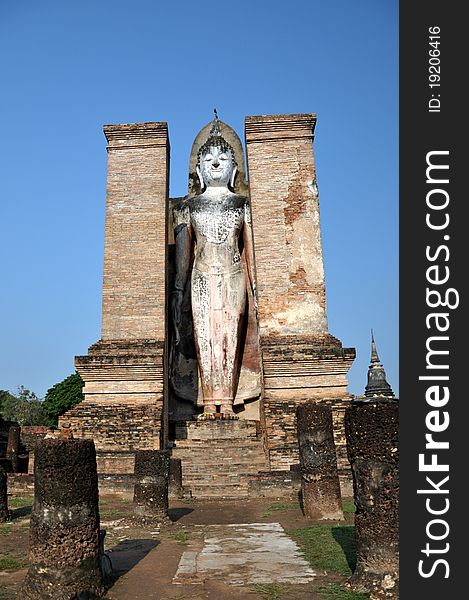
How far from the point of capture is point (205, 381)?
1402 centimetres

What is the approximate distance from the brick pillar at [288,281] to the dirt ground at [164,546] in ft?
7.16

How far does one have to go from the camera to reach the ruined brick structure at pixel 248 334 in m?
11.6

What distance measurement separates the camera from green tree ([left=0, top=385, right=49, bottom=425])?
4216cm

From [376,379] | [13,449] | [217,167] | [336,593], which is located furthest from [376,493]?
[376,379]

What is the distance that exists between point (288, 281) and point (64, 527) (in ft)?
28.7

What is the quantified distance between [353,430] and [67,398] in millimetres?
31663

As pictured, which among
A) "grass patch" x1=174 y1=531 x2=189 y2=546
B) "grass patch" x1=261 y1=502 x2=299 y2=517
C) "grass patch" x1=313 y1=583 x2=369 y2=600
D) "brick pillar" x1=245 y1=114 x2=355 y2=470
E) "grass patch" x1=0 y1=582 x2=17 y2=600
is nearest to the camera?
"grass patch" x1=313 y1=583 x2=369 y2=600

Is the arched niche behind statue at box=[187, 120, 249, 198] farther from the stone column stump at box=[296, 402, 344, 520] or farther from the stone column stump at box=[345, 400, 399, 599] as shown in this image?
A: the stone column stump at box=[345, 400, 399, 599]

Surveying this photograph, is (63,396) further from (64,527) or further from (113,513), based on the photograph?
Answer: (64,527)

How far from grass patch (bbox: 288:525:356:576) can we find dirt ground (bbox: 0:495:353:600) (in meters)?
0.24

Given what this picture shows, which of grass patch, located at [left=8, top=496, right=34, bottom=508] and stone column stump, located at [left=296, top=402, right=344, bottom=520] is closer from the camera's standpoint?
stone column stump, located at [left=296, top=402, right=344, bottom=520]

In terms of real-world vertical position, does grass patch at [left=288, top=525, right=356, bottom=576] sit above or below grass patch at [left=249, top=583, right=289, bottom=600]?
below

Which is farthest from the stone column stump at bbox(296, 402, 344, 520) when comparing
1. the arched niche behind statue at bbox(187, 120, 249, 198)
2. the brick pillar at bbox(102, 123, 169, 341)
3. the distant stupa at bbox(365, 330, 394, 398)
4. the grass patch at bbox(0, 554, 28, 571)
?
the distant stupa at bbox(365, 330, 394, 398)

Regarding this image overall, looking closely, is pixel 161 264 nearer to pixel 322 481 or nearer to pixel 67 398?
pixel 322 481
